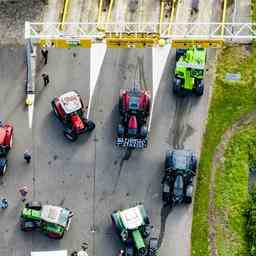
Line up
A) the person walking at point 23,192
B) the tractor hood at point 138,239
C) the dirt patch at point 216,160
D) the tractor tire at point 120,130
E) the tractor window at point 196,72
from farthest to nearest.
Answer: the tractor window at point 196,72 < the tractor tire at point 120,130 < the person walking at point 23,192 < the dirt patch at point 216,160 < the tractor hood at point 138,239

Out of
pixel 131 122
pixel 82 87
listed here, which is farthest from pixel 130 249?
pixel 82 87

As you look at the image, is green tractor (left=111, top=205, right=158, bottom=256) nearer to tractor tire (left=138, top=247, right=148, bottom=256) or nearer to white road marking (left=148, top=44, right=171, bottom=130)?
tractor tire (left=138, top=247, right=148, bottom=256)

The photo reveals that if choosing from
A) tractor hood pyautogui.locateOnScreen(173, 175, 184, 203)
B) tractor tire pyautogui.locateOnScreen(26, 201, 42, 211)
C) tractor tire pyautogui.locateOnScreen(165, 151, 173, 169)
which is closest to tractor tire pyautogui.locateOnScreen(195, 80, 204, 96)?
tractor tire pyautogui.locateOnScreen(165, 151, 173, 169)

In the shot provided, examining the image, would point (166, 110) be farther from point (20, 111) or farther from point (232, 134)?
point (20, 111)

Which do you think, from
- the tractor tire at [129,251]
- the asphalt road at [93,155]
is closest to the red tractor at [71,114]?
the asphalt road at [93,155]

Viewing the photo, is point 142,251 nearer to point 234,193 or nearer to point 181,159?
point 181,159

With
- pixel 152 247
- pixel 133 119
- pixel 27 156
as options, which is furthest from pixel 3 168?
pixel 152 247

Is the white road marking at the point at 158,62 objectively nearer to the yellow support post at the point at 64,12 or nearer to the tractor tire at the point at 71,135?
the tractor tire at the point at 71,135
